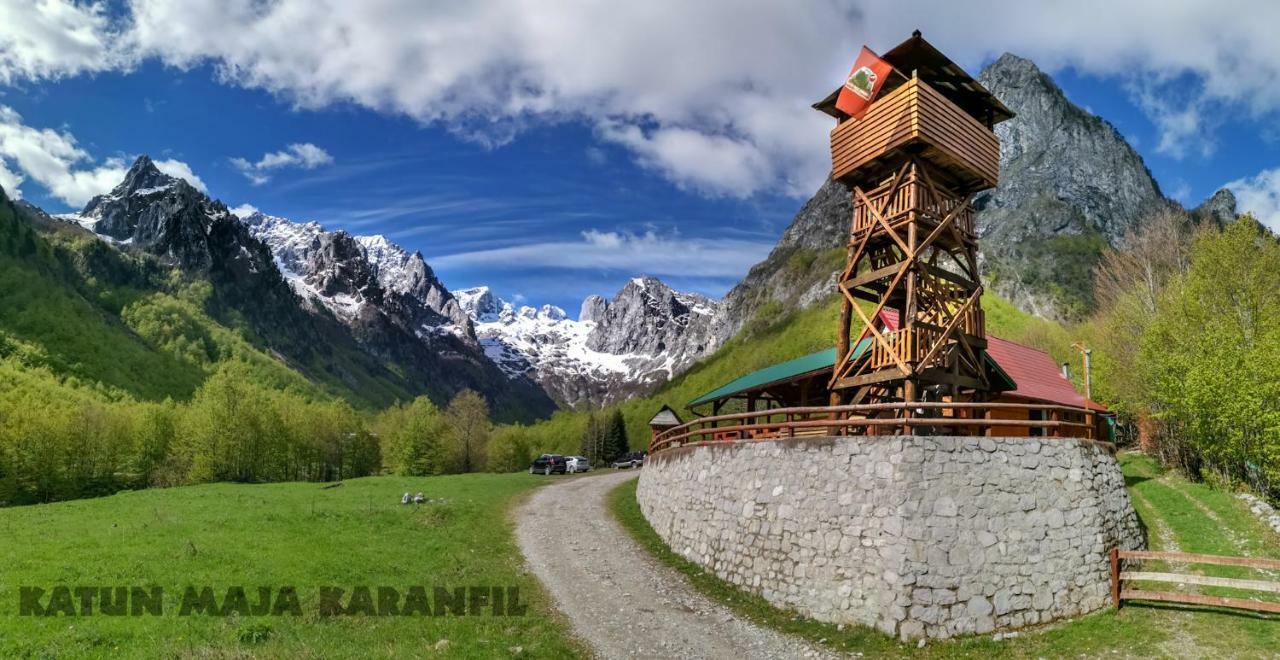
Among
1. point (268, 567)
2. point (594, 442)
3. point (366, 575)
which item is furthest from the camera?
point (594, 442)

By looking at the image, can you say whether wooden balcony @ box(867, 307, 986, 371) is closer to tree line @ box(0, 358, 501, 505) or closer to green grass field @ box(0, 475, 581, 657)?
green grass field @ box(0, 475, 581, 657)

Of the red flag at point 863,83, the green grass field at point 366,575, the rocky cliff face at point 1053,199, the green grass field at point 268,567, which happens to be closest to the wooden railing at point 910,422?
the green grass field at point 366,575

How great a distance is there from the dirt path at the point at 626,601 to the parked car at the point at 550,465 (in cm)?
3187

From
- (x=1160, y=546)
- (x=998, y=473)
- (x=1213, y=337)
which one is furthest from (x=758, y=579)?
(x=1213, y=337)

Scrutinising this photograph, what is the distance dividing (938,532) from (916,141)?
52.8 ft

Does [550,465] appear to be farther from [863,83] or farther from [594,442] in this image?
[863,83]

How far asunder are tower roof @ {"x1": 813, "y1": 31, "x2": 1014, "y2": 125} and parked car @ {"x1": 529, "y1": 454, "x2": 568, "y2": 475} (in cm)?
4416

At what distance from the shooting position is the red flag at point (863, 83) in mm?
28531

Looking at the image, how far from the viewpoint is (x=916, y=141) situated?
26.5 metres

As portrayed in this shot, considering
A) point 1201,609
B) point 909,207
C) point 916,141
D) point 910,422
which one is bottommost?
point 1201,609

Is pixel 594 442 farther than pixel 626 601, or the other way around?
pixel 594 442

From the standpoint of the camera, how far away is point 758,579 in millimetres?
21188

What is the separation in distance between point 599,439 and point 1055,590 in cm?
9391

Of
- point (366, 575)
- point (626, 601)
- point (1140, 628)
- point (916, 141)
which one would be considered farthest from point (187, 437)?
point (1140, 628)
